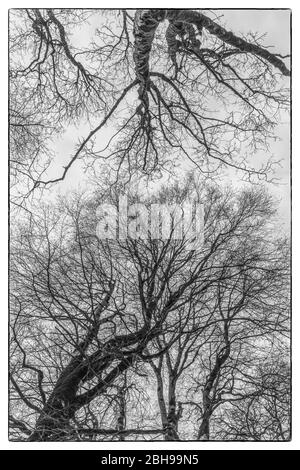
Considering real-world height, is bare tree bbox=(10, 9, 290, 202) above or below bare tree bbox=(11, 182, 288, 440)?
above

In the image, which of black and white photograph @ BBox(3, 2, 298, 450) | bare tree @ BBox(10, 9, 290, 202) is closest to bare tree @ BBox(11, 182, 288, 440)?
black and white photograph @ BBox(3, 2, 298, 450)

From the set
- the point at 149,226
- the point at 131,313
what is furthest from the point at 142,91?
the point at 131,313

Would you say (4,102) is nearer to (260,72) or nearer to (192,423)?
(260,72)

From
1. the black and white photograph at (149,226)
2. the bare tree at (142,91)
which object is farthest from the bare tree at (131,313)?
the bare tree at (142,91)

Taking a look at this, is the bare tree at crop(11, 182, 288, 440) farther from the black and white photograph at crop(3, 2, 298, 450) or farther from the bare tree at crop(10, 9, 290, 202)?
the bare tree at crop(10, 9, 290, 202)

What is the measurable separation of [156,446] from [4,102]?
5.56ft

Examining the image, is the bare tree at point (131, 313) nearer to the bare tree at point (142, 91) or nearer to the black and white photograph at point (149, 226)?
the black and white photograph at point (149, 226)

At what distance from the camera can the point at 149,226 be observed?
2.24m

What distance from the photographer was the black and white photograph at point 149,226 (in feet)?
7.06

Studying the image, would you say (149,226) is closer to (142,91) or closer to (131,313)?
(131,313)

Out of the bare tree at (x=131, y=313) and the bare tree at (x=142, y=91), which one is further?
the bare tree at (x=142, y=91)

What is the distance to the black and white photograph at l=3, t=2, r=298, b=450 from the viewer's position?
7.06 feet

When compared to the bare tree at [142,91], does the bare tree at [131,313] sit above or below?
below
